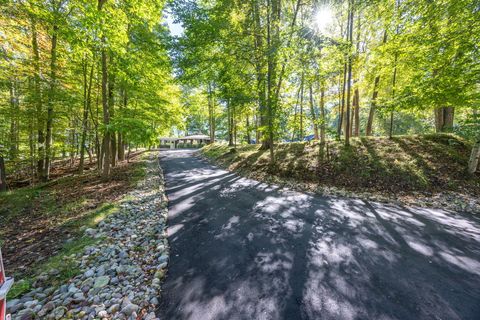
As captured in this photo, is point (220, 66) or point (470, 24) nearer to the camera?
point (470, 24)

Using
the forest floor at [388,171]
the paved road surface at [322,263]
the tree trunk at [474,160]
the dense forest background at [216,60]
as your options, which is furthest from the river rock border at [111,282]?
the tree trunk at [474,160]

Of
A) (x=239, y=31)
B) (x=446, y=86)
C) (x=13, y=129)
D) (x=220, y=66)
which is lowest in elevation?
(x=13, y=129)

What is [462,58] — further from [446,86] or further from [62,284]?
[62,284]

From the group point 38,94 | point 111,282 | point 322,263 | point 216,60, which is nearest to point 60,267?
point 111,282

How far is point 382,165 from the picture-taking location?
741 cm

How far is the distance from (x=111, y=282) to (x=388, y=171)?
8629mm

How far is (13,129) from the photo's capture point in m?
9.24

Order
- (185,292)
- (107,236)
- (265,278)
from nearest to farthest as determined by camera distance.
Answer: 1. (185,292)
2. (265,278)
3. (107,236)

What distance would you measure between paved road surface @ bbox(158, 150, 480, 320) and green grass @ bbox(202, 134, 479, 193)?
196 cm

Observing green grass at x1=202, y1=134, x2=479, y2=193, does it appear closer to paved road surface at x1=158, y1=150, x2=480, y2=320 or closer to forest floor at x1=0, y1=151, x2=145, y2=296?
paved road surface at x1=158, y1=150, x2=480, y2=320

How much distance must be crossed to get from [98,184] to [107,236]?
16.9ft

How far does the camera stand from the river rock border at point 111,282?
2.16 m

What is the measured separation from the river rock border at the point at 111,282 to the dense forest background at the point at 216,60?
3475mm

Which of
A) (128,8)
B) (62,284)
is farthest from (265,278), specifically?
(128,8)
